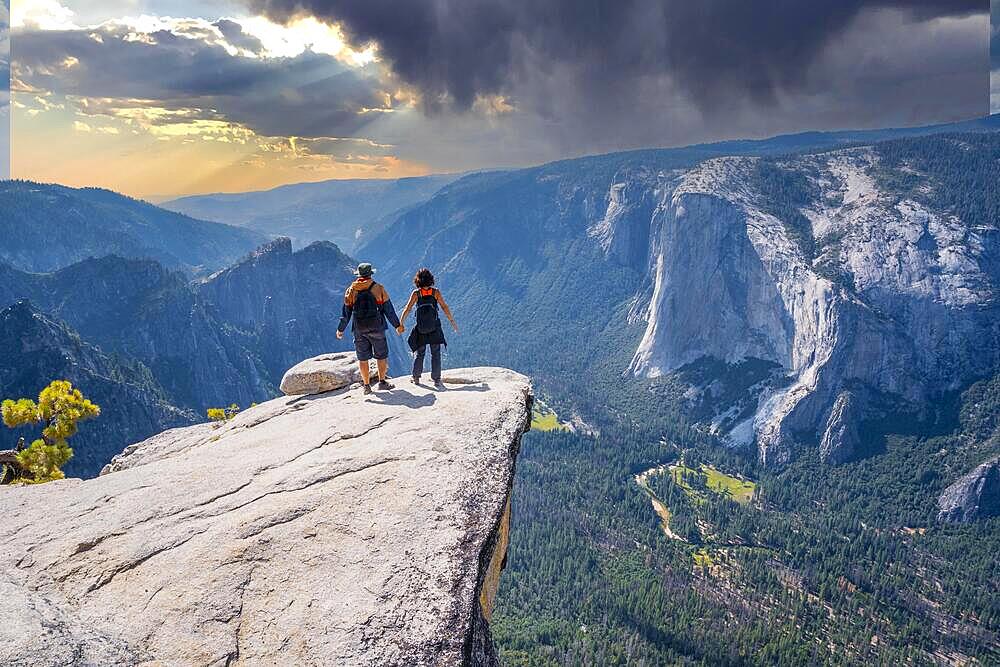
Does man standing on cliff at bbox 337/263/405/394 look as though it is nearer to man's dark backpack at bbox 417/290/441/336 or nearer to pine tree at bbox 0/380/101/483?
man's dark backpack at bbox 417/290/441/336

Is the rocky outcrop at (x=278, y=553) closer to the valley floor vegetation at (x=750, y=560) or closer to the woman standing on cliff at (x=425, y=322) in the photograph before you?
the woman standing on cliff at (x=425, y=322)

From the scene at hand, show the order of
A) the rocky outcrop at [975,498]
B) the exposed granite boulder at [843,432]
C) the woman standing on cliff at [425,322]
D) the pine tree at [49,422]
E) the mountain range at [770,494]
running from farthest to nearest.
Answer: the exposed granite boulder at [843,432] → the rocky outcrop at [975,498] → the mountain range at [770,494] → the pine tree at [49,422] → the woman standing on cliff at [425,322]

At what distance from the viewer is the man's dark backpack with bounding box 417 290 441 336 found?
20516 mm

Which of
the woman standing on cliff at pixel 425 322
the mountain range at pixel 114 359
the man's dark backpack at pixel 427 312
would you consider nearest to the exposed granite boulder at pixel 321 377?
the woman standing on cliff at pixel 425 322

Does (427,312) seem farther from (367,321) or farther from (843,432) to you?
(843,432)

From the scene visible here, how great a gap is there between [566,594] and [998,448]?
449 feet

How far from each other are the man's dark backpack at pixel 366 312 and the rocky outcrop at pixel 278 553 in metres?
5.05

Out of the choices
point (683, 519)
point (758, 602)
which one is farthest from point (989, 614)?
point (683, 519)

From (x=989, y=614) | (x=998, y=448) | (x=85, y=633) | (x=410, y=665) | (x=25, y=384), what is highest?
(x=85, y=633)

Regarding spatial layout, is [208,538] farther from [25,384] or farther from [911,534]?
[911,534]

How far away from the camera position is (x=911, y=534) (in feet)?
478

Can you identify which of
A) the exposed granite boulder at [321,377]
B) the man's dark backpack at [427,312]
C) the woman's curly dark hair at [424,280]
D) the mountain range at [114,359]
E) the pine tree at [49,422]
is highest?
the woman's curly dark hair at [424,280]

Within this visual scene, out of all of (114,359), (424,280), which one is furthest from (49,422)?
(114,359)

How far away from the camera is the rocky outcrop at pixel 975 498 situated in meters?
148
